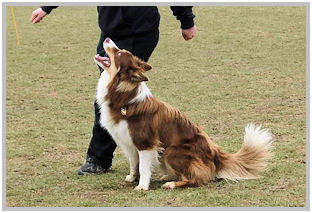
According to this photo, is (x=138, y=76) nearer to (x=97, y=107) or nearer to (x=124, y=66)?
(x=124, y=66)

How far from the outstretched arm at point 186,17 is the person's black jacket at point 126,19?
0.72 feet

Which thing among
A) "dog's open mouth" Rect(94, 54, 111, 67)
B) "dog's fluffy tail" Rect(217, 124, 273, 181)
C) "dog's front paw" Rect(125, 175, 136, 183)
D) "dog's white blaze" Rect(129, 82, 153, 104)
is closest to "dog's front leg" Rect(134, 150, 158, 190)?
"dog's front paw" Rect(125, 175, 136, 183)

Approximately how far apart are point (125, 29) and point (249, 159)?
1.63 metres

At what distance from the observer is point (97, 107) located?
5926mm

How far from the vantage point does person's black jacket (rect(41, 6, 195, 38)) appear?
570cm

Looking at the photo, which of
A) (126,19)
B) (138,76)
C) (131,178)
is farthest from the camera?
(131,178)

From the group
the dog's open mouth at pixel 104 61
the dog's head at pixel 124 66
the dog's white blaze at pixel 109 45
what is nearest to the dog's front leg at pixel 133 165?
the dog's head at pixel 124 66

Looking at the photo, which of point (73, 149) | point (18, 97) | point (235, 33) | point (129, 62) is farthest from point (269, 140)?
point (235, 33)

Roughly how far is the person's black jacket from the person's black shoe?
4.05 ft

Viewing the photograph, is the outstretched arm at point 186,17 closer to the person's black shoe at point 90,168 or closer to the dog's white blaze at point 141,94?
the dog's white blaze at point 141,94

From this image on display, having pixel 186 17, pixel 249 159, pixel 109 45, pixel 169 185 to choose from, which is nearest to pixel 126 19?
pixel 109 45

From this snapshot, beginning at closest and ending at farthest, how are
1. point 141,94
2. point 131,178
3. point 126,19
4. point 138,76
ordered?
point 138,76 < point 141,94 < point 126,19 < point 131,178

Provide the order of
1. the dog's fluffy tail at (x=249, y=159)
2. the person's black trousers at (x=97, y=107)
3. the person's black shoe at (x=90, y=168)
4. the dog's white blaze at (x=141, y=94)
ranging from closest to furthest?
the dog's white blaze at (x=141, y=94), the dog's fluffy tail at (x=249, y=159), the person's black trousers at (x=97, y=107), the person's black shoe at (x=90, y=168)

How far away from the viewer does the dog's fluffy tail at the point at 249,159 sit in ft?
18.6
